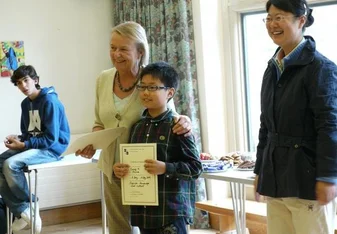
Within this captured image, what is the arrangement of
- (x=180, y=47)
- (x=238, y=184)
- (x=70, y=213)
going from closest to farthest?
(x=238, y=184)
(x=180, y=47)
(x=70, y=213)

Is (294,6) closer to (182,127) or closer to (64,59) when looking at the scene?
(182,127)

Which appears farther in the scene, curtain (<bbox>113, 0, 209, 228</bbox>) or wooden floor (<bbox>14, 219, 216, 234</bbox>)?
wooden floor (<bbox>14, 219, 216, 234</bbox>)

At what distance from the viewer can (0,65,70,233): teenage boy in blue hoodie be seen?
13.2 feet

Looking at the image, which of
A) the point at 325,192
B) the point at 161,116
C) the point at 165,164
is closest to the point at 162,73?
the point at 161,116

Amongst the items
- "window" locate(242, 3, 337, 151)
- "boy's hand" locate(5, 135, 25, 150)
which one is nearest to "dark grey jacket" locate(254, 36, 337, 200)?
"window" locate(242, 3, 337, 151)

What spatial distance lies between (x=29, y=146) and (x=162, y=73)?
2.04m

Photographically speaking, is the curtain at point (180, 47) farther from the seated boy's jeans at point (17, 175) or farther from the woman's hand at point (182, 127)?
the woman's hand at point (182, 127)

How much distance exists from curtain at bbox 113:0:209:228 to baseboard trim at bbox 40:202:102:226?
3.37ft

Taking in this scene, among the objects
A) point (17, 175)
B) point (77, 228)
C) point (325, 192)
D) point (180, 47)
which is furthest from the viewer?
point (77, 228)

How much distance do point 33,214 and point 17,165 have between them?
1.17ft

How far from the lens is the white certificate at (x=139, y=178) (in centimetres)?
222

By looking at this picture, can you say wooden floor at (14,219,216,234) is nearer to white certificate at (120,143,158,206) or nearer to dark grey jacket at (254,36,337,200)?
white certificate at (120,143,158,206)

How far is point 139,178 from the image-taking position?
7.39ft

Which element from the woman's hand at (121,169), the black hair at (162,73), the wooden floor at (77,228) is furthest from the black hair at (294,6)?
the wooden floor at (77,228)
